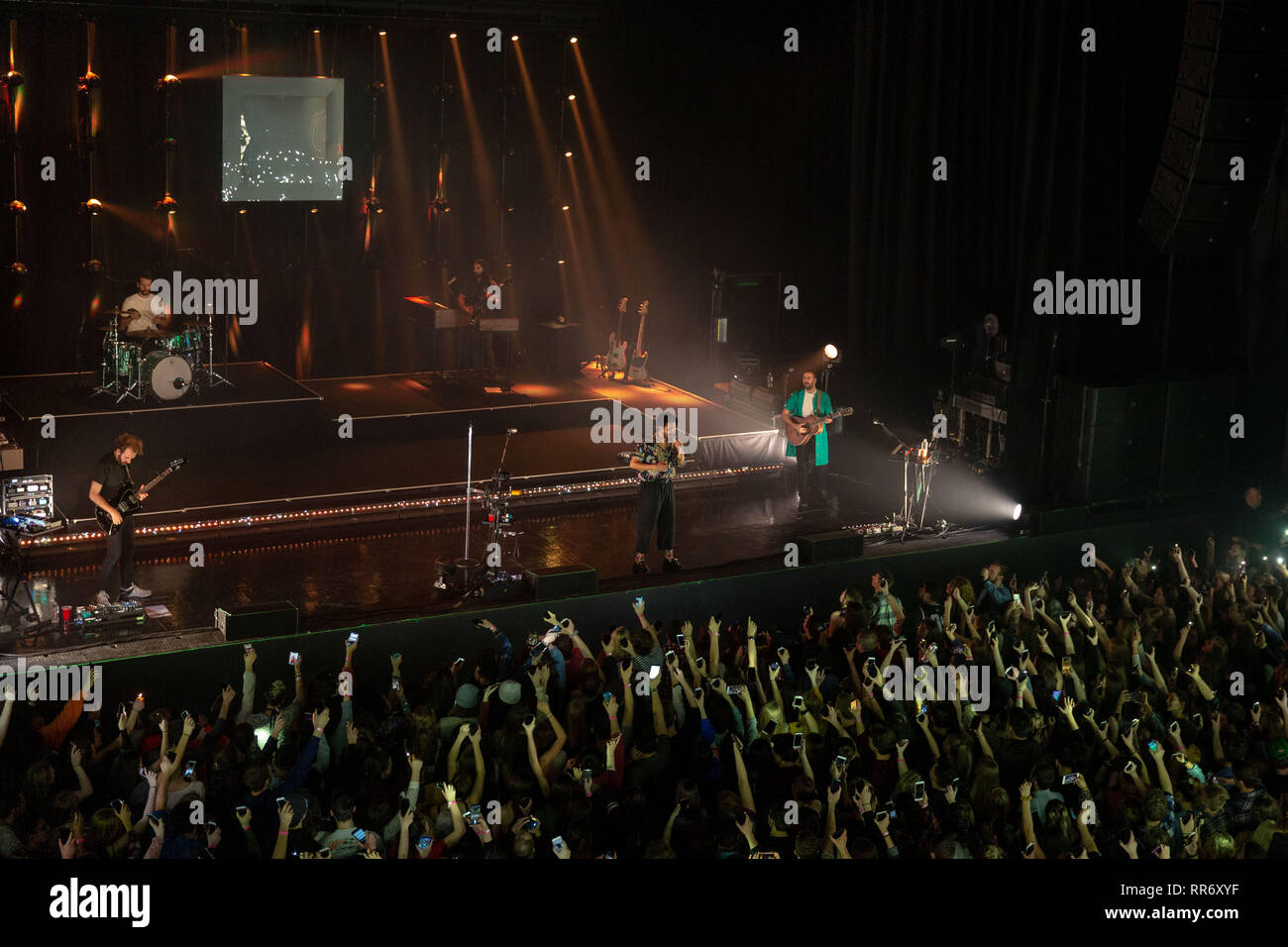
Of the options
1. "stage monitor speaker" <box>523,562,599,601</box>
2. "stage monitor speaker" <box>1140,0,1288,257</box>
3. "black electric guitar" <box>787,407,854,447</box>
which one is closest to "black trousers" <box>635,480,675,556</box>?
"stage monitor speaker" <box>523,562,599,601</box>

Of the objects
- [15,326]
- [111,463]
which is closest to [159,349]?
[15,326]

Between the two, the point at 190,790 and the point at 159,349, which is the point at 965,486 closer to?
the point at 159,349

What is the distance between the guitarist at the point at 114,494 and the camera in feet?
28.5

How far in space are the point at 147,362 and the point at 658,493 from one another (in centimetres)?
476

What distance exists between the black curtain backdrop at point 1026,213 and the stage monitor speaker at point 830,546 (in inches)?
98.5

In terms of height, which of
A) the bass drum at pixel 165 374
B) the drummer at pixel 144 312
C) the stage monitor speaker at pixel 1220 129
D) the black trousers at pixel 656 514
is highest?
the stage monitor speaker at pixel 1220 129

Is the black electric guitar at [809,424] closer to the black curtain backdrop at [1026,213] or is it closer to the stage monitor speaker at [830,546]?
the stage monitor speaker at [830,546]

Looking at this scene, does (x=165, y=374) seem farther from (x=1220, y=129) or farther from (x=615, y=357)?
(x=1220, y=129)

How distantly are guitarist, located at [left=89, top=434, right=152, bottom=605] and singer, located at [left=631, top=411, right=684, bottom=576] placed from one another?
318cm

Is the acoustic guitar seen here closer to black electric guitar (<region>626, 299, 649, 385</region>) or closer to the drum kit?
black electric guitar (<region>626, 299, 649, 385</region>)

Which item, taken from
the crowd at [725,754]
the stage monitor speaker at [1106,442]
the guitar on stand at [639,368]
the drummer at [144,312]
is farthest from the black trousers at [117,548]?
the guitar on stand at [639,368]

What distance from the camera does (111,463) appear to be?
28.8 ft

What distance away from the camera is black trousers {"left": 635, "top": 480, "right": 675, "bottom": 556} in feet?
32.2

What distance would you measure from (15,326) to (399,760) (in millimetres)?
8718
